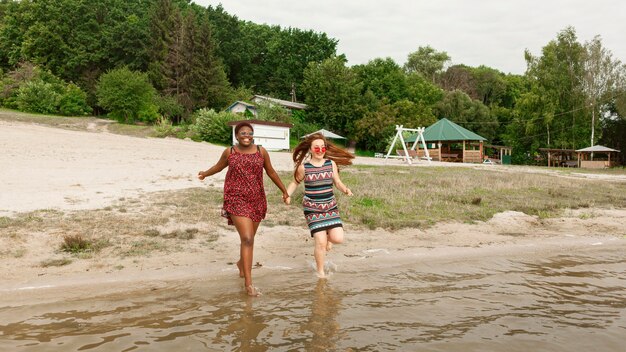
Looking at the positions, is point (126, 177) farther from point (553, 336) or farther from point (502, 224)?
point (553, 336)

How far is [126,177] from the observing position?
13227 mm

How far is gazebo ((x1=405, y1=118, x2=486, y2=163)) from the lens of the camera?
142 feet

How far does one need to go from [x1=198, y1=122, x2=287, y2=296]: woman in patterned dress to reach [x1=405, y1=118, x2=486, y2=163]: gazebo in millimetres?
40205

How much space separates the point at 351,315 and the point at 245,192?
6.38ft

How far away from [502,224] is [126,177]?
1050cm

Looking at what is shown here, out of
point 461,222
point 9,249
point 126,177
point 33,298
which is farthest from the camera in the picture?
point 126,177

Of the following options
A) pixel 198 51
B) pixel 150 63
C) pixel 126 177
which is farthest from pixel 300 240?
pixel 150 63

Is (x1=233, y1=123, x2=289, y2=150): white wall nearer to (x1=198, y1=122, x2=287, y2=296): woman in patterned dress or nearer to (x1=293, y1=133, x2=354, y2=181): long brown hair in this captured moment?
(x1=293, y1=133, x2=354, y2=181): long brown hair

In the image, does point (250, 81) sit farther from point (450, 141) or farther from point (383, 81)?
point (450, 141)

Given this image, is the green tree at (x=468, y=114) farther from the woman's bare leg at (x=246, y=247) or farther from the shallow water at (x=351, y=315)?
the woman's bare leg at (x=246, y=247)

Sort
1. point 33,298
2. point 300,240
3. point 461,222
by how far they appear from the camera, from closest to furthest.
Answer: point 33,298 < point 300,240 < point 461,222

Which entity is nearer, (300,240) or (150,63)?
(300,240)

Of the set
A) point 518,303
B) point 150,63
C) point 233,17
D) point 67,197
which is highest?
point 233,17

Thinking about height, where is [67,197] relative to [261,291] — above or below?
above
